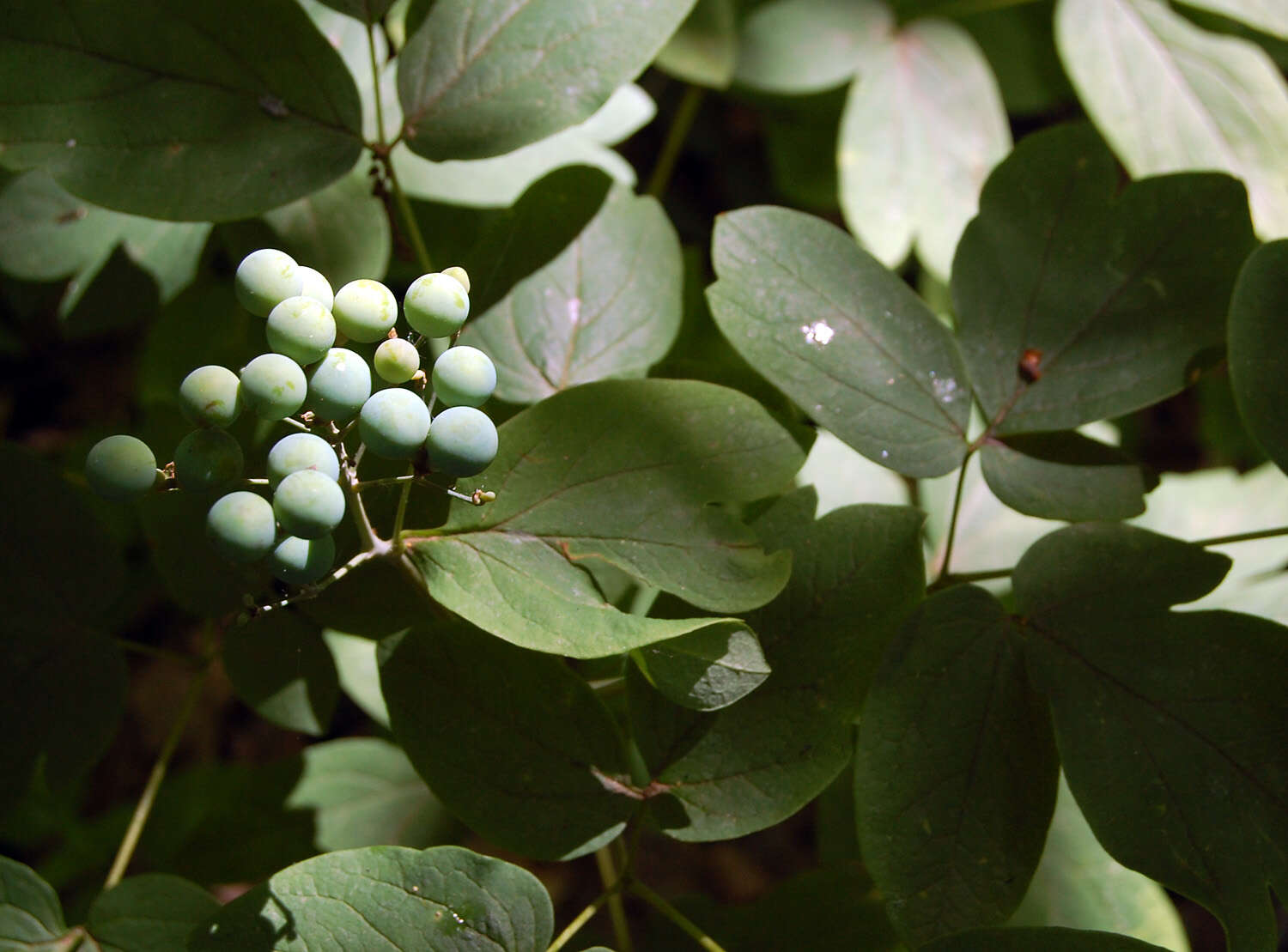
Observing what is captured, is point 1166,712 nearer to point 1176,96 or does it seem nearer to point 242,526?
point 242,526

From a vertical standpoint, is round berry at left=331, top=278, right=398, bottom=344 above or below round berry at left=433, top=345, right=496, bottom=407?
above

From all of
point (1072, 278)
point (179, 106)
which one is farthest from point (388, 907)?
point (1072, 278)

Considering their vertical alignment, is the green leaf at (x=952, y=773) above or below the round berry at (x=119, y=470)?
below

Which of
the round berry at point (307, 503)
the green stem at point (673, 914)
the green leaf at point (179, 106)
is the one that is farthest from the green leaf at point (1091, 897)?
the green leaf at point (179, 106)

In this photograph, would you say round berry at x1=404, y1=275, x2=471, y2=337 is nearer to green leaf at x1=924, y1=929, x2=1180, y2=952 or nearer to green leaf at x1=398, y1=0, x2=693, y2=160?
green leaf at x1=398, y1=0, x2=693, y2=160

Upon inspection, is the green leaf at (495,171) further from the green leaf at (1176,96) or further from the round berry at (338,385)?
the green leaf at (1176,96)

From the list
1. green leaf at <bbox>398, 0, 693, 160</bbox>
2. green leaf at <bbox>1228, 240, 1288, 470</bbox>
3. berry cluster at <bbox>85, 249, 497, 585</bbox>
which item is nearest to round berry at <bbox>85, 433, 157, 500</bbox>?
berry cluster at <bbox>85, 249, 497, 585</bbox>
